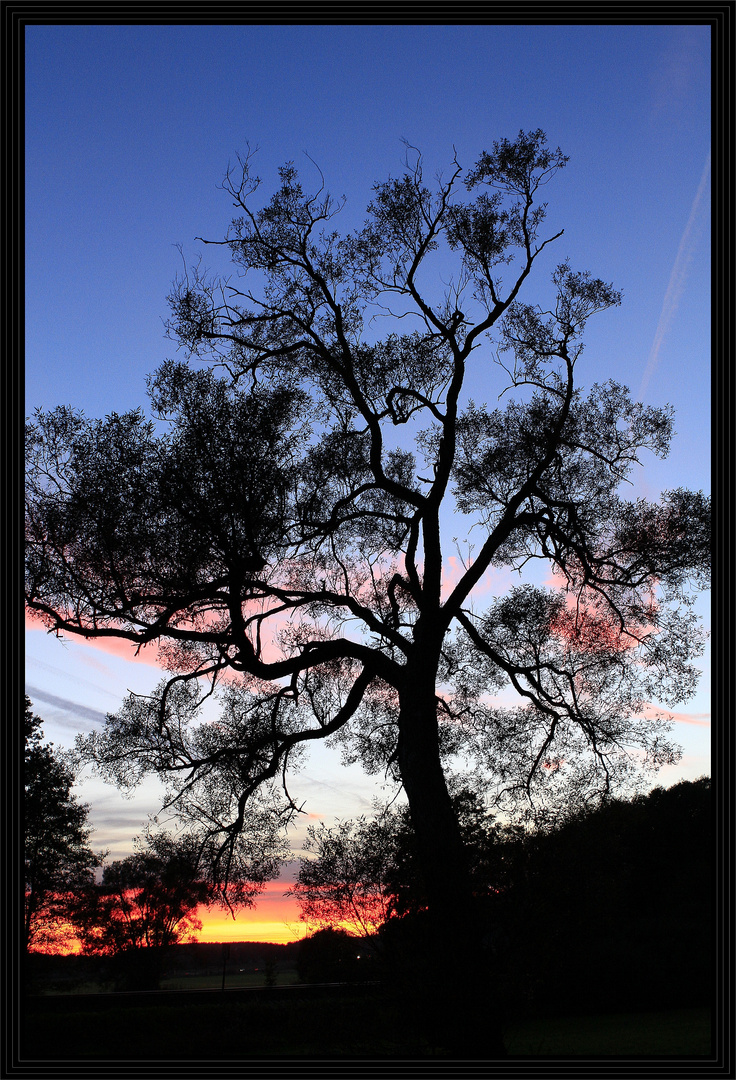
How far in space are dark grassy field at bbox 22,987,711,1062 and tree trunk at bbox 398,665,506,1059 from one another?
6.82 meters

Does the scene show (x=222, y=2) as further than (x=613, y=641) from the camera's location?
No

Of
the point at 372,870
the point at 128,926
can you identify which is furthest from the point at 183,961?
the point at 372,870

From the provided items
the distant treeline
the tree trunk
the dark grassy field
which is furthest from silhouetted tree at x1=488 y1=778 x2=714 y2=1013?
the distant treeline

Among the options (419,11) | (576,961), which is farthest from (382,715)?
(576,961)

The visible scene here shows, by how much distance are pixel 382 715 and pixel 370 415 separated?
5.77 meters

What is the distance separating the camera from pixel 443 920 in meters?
8.37

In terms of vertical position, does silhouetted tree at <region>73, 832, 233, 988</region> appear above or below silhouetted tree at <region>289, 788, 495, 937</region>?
below

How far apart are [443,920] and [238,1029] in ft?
55.7

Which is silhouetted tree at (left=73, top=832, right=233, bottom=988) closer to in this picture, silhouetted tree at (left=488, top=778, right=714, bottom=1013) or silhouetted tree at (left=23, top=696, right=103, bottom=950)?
silhouetted tree at (left=23, top=696, right=103, bottom=950)

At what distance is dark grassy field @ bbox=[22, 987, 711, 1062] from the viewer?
1643 centimetres

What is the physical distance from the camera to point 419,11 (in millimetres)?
6051

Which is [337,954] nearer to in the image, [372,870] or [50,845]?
[372,870]
